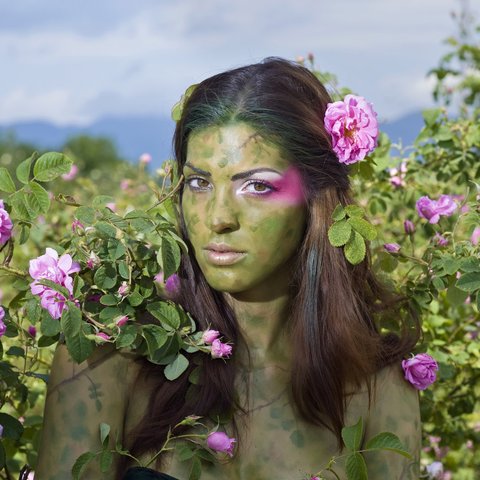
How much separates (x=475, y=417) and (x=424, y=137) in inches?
62.3

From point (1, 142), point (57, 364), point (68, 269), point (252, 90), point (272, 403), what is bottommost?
point (1, 142)

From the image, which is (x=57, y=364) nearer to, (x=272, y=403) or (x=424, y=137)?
(x=272, y=403)

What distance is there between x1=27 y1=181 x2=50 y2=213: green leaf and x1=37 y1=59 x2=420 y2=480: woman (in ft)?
1.16

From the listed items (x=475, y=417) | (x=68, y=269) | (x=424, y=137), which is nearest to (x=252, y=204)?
(x=68, y=269)

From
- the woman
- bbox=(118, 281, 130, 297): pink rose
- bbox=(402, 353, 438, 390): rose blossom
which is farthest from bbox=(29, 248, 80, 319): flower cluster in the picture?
bbox=(402, 353, 438, 390): rose blossom

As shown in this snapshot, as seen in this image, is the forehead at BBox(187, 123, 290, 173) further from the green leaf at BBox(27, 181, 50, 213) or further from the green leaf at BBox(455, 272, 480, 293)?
the green leaf at BBox(455, 272, 480, 293)

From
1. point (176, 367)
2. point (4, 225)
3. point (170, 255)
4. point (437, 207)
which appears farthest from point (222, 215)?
point (437, 207)

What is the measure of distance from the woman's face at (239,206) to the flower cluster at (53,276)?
322mm

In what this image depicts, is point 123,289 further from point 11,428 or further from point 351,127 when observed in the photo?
point 351,127

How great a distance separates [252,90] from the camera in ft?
8.17

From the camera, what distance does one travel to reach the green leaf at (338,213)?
8.20ft

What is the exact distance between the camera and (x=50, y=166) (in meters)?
2.33

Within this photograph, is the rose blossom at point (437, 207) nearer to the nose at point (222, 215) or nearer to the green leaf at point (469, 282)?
the green leaf at point (469, 282)

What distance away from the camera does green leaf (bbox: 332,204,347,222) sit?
8.20 ft
